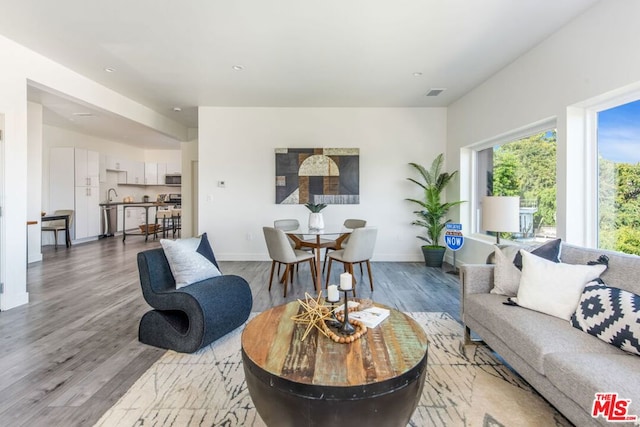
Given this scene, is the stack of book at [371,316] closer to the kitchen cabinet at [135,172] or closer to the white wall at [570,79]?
the white wall at [570,79]

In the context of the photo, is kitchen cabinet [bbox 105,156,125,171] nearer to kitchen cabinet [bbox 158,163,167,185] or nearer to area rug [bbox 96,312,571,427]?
kitchen cabinet [bbox 158,163,167,185]

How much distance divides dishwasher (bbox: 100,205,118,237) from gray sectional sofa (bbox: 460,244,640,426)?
928cm

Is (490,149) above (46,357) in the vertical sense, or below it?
above

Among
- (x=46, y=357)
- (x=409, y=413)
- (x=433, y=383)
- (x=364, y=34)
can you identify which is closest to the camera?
(x=409, y=413)

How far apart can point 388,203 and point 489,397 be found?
4022mm

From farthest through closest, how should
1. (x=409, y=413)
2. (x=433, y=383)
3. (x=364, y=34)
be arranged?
(x=364, y=34), (x=433, y=383), (x=409, y=413)

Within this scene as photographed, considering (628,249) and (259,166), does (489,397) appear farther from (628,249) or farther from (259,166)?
(259,166)

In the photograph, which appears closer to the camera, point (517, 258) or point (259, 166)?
point (517, 258)

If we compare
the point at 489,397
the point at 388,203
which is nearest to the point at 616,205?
the point at 489,397

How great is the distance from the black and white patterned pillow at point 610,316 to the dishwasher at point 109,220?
988 cm

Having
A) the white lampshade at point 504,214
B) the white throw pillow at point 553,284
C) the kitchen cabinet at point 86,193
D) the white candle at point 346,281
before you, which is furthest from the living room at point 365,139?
the kitchen cabinet at point 86,193

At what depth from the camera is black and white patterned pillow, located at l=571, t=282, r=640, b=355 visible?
1.47 m

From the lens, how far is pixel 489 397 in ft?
5.73

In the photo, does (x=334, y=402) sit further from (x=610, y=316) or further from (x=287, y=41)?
(x=287, y=41)
